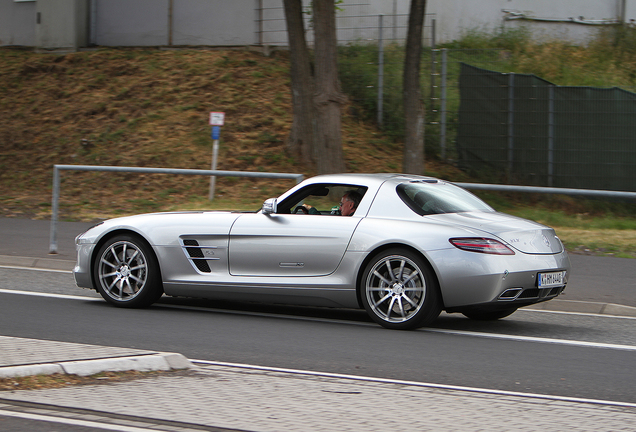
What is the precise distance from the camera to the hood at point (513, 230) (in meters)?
7.07

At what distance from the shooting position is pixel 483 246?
6.96 metres

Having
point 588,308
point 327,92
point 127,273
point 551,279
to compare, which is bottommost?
point 588,308

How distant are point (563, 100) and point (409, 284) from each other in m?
13.2

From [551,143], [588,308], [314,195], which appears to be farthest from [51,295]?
[551,143]

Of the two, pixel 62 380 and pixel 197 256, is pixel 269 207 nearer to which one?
pixel 197 256

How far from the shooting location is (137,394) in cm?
491

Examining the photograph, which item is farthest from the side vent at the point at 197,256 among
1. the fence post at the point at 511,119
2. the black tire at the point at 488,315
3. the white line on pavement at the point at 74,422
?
the fence post at the point at 511,119

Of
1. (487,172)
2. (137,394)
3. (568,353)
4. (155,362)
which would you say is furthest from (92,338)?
(487,172)

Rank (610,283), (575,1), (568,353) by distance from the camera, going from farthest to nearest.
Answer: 1. (575,1)
2. (610,283)
3. (568,353)

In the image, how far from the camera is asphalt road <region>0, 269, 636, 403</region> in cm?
582

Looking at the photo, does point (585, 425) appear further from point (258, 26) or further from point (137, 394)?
point (258, 26)

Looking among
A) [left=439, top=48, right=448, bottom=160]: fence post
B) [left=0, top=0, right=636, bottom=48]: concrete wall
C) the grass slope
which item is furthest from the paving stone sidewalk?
[left=0, top=0, right=636, bottom=48]: concrete wall

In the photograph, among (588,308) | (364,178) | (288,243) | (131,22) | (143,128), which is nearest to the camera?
(288,243)

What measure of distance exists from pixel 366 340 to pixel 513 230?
157 centimetres
